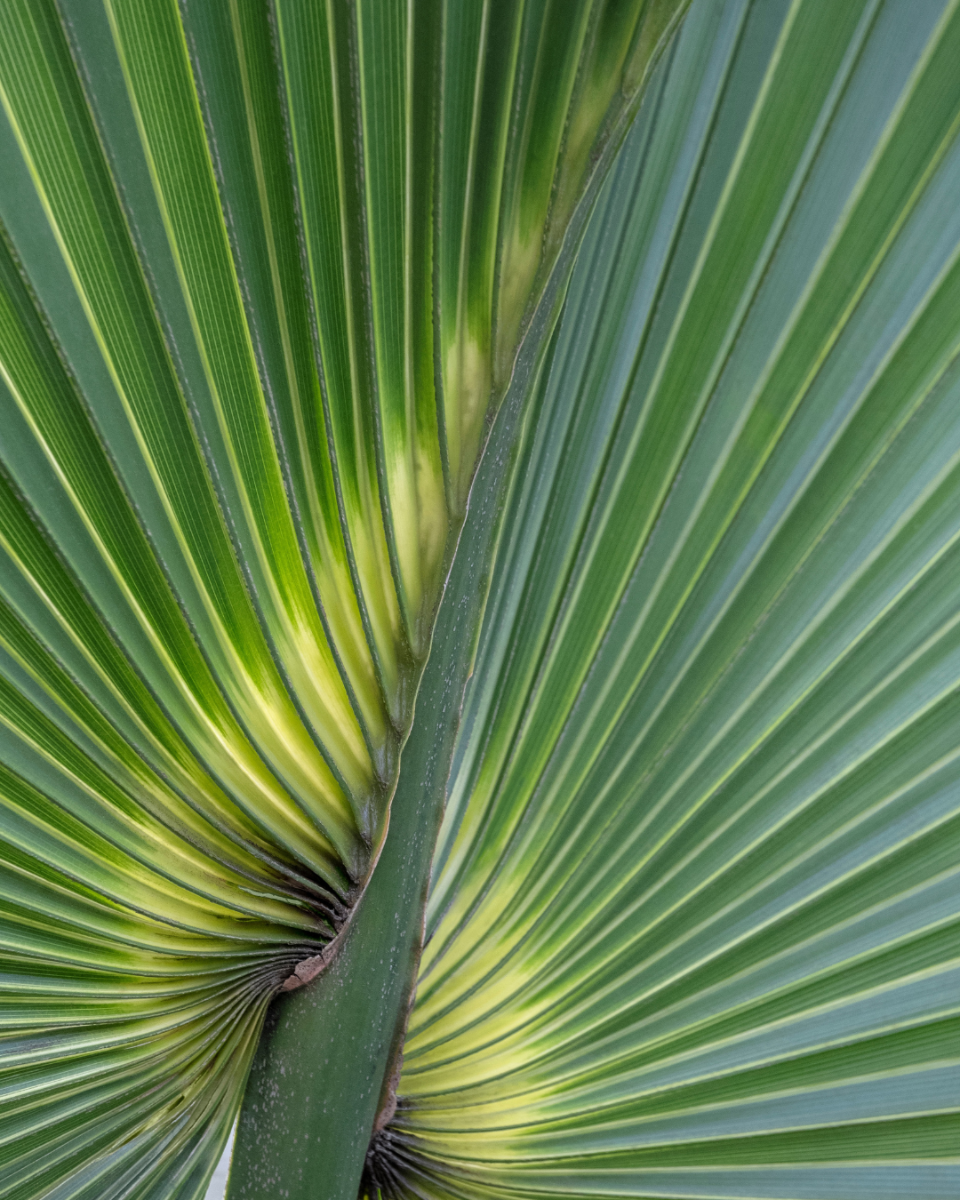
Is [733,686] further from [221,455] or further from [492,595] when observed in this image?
[221,455]

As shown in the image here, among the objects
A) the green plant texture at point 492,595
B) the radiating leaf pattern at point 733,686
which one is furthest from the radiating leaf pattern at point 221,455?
the radiating leaf pattern at point 733,686

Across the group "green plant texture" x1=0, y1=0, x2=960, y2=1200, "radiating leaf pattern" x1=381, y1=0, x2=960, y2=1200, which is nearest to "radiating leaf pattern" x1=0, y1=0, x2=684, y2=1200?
"green plant texture" x1=0, y1=0, x2=960, y2=1200

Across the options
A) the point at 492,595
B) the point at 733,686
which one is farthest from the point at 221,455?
the point at 733,686

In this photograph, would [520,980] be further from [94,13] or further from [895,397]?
[94,13]

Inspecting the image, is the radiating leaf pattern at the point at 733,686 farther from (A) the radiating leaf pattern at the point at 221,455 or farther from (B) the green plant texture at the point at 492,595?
(A) the radiating leaf pattern at the point at 221,455

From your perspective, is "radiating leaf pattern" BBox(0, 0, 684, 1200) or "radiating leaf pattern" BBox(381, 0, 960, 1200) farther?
"radiating leaf pattern" BBox(381, 0, 960, 1200)

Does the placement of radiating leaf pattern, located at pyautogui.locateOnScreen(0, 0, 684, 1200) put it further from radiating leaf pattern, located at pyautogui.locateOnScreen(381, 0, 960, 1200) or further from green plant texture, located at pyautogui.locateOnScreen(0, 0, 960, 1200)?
radiating leaf pattern, located at pyautogui.locateOnScreen(381, 0, 960, 1200)
